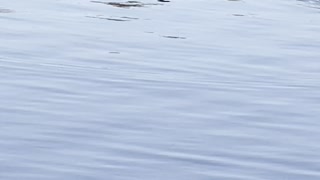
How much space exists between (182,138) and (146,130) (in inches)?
14.4

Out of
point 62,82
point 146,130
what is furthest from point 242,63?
point 146,130

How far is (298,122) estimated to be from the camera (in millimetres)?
9180

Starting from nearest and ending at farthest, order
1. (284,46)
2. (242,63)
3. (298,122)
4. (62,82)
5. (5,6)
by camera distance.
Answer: (298,122) < (62,82) < (242,63) < (284,46) < (5,6)

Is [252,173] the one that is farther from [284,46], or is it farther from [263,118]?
[284,46]

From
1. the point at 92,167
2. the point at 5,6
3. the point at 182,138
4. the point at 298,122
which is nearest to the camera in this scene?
the point at 92,167

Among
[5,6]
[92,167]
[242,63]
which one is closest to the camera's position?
[92,167]

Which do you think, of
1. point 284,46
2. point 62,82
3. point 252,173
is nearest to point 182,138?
point 252,173

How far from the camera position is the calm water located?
794 cm

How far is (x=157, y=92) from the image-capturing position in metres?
9.99

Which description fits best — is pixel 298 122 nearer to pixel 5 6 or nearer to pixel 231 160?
pixel 231 160

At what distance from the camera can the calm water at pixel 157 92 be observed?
313 inches

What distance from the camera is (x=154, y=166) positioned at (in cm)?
783

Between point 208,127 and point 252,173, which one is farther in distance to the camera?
point 208,127

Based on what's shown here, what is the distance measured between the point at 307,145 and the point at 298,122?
67cm
